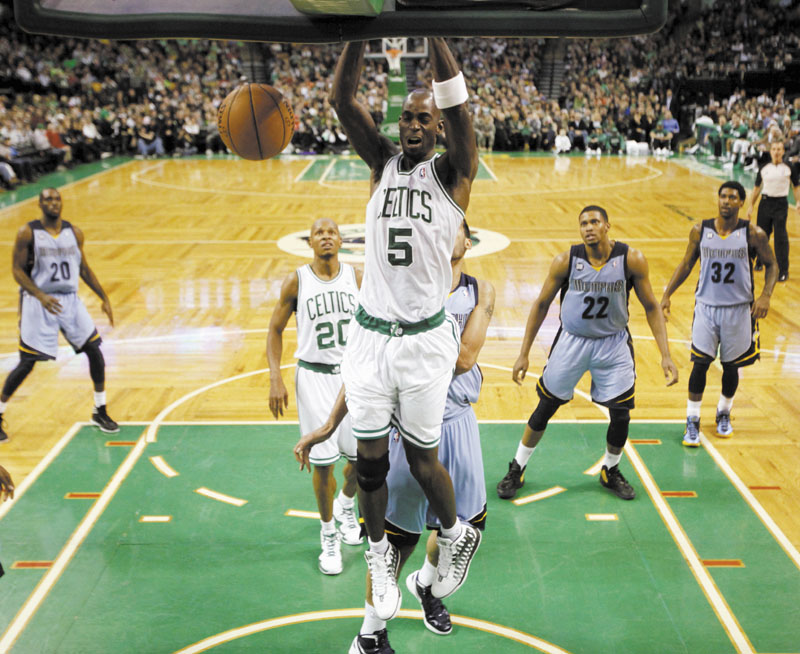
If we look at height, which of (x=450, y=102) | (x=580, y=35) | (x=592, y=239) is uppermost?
(x=580, y=35)

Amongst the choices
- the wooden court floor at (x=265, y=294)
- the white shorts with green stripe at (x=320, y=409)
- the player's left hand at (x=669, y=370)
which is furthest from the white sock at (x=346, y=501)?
the player's left hand at (x=669, y=370)

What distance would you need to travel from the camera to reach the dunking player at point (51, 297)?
644 cm

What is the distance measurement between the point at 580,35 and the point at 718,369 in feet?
20.1

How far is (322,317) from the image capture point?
4.80 metres

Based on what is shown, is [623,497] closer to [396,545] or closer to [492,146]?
[396,545]

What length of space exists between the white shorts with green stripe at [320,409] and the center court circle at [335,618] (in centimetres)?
79

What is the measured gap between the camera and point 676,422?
682 cm

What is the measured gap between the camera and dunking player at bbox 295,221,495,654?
3852 millimetres

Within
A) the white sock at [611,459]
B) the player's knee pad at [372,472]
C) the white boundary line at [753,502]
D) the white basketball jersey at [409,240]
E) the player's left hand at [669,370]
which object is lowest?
the white boundary line at [753,502]

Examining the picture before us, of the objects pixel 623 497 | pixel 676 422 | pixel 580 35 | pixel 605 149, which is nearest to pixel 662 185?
pixel 605 149

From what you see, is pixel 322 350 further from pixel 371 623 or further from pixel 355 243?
pixel 355 243

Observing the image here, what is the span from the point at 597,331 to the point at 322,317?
70.1 inches

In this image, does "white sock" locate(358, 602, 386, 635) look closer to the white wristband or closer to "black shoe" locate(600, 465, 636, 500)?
the white wristband

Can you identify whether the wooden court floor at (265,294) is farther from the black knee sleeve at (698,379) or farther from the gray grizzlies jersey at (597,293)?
the gray grizzlies jersey at (597,293)
